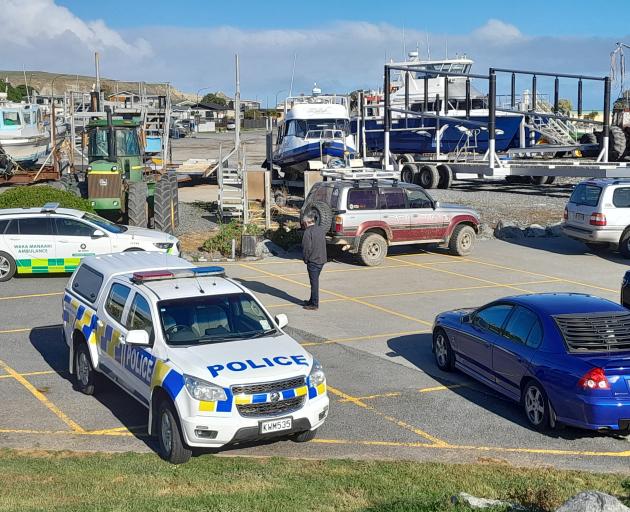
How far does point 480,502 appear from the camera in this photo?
6527 millimetres

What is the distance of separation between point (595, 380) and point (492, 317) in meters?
2.13

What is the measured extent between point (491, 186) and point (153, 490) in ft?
103

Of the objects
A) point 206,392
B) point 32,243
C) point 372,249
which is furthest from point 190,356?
point 372,249

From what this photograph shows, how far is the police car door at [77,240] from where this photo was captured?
60.5 ft

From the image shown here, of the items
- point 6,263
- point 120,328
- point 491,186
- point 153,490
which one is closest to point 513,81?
point 491,186

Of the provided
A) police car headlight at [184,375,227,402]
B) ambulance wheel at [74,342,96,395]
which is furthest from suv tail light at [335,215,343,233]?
police car headlight at [184,375,227,402]

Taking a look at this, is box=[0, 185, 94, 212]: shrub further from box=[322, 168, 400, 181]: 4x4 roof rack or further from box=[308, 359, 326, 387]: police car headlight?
box=[308, 359, 326, 387]: police car headlight

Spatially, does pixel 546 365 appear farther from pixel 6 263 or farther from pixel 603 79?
pixel 603 79


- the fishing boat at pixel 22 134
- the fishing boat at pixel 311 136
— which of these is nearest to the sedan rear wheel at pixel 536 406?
the fishing boat at pixel 311 136

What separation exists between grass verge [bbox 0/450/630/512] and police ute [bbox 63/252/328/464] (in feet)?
1.37

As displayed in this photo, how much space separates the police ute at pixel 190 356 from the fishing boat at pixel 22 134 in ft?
91.4

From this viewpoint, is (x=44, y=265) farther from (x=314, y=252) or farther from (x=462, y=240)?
(x=462, y=240)

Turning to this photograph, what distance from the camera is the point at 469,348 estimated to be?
36.8 feet

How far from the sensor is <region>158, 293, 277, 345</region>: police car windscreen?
364 inches
